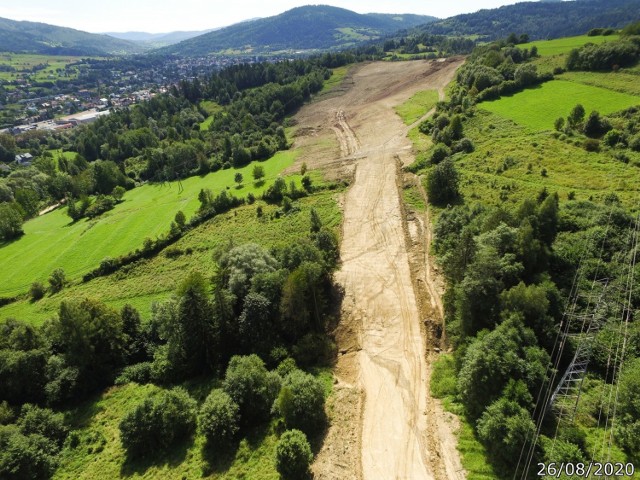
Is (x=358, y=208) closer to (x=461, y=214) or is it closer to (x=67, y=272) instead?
(x=461, y=214)

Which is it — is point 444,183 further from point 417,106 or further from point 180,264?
point 417,106

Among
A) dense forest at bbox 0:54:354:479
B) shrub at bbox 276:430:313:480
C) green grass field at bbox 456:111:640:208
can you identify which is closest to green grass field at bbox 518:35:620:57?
green grass field at bbox 456:111:640:208

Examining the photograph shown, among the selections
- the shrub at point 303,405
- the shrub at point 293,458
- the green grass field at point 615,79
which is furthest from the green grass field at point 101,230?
the green grass field at point 615,79

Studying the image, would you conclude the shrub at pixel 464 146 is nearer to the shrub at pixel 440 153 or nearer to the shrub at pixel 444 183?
the shrub at pixel 440 153

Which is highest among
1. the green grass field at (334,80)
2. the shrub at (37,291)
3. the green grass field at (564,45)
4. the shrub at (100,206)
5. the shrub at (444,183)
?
the green grass field at (564,45)

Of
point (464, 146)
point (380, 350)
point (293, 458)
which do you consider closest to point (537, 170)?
point (464, 146)

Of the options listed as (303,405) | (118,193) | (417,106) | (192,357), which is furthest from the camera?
(417,106)

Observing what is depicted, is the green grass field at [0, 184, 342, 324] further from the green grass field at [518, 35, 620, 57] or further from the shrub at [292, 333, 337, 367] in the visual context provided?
the green grass field at [518, 35, 620, 57]
